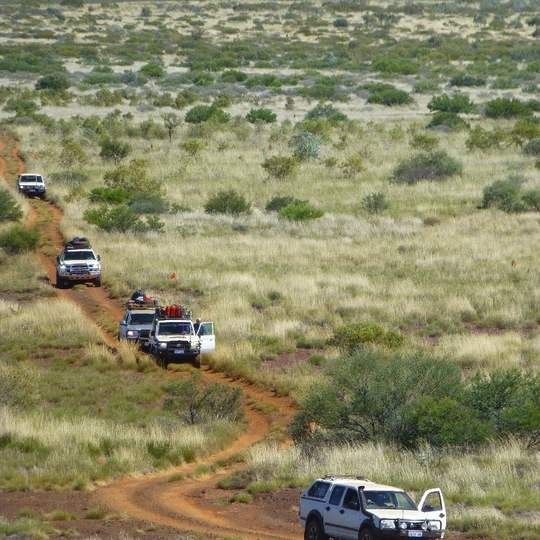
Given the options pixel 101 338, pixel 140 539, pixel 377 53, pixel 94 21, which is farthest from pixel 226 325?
pixel 94 21

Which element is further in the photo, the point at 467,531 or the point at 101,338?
the point at 101,338

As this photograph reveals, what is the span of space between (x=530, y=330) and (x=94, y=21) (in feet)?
448

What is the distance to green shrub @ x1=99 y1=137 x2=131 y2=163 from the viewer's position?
69.9 meters

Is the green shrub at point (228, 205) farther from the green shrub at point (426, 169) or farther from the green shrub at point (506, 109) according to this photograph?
the green shrub at point (506, 109)

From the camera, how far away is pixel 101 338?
35.4m

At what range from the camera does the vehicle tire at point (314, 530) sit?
17.8m

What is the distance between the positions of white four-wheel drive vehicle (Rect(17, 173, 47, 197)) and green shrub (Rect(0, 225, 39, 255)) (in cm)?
1185

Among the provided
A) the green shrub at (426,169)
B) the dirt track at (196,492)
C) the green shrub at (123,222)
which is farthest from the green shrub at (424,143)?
the dirt track at (196,492)

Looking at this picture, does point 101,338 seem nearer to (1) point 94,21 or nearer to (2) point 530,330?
(2) point 530,330

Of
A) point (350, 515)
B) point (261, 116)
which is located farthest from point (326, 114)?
point (350, 515)

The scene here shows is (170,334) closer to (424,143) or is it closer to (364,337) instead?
(364,337)

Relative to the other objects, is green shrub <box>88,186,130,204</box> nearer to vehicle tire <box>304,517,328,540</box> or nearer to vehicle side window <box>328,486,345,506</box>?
vehicle tire <box>304,517,328,540</box>

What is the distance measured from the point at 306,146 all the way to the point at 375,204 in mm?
15507

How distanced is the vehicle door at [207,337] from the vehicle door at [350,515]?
15812mm
